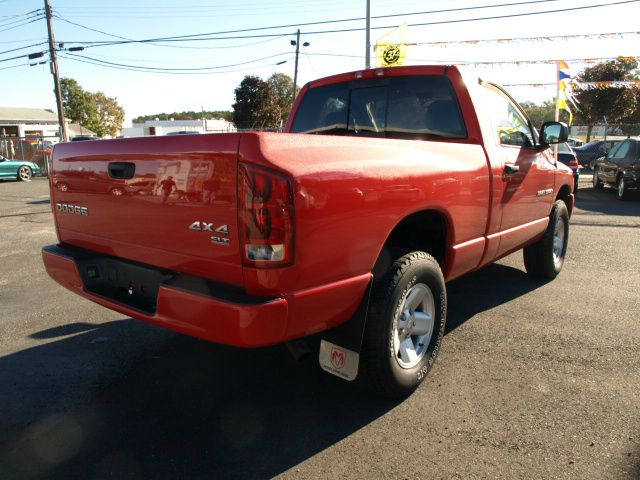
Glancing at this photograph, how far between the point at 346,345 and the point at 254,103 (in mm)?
42827

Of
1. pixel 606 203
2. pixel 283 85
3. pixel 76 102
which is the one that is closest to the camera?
pixel 606 203

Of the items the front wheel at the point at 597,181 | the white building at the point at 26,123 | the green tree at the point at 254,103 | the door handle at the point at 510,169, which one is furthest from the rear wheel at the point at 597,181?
the white building at the point at 26,123

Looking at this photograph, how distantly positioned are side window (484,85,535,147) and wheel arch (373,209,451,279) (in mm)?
1117

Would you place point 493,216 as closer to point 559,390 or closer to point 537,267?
point 559,390

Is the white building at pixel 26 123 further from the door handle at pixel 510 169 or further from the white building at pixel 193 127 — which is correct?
the door handle at pixel 510 169

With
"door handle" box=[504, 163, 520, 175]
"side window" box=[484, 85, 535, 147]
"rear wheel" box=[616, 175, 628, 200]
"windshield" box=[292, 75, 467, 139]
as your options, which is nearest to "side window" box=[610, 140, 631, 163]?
"rear wheel" box=[616, 175, 628, 200]

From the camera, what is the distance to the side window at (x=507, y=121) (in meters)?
4.03

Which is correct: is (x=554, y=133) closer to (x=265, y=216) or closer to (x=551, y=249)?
(x=551, y=249)

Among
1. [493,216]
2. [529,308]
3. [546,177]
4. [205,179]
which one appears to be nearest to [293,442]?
[205,179]

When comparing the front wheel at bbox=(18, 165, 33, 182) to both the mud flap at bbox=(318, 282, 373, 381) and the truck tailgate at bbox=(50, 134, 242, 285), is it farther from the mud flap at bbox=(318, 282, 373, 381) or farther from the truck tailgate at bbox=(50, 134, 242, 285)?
the mud flap at bbox=(318, 282, 373, 381)

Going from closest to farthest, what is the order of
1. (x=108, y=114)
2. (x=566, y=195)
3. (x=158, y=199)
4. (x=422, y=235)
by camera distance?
(x=158, y=199)
(x=422, y=235)
(x=566, y=195)
(x=108, y=114)

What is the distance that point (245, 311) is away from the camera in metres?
2.14

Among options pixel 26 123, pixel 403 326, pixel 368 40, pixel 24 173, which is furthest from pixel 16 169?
pixel 26 123

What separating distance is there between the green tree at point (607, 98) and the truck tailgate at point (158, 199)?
116 ft
